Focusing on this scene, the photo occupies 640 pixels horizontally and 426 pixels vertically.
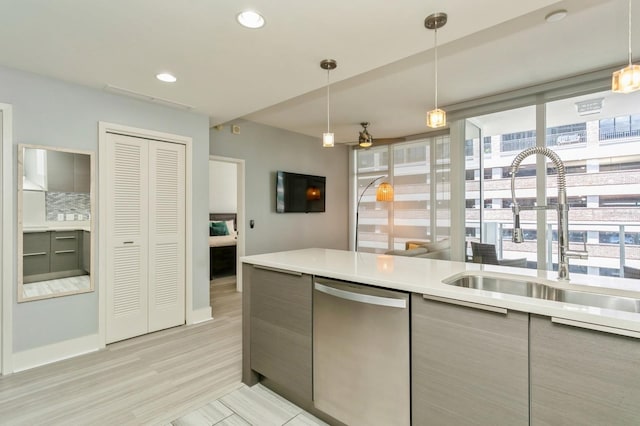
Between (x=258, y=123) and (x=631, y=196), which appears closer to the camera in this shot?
(x=631, y=196)

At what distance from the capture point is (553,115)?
11.5 ft

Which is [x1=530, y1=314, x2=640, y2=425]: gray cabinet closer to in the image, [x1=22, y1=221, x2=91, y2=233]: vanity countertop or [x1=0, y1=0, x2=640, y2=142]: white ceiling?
[x1=0, y1=0, x2=640, y2=142]: white ceiling

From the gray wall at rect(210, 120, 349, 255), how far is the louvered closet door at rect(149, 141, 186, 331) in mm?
973

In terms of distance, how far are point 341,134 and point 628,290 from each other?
470cm

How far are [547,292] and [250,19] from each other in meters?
2.24

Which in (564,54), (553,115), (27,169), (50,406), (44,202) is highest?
(564,54)

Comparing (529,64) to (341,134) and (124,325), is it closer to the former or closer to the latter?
(341,134)

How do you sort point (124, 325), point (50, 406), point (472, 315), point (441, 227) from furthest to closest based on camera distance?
point (441, 227), point (124, 325), point (50, 406), point (472, 315)

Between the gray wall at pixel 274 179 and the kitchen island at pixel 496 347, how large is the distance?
3015 mm

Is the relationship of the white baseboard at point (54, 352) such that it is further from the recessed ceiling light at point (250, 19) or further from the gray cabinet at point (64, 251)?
the recessed ceiling light at point (250, 19)

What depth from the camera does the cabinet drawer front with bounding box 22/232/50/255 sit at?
8.45 ft

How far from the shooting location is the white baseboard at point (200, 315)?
3590 mm

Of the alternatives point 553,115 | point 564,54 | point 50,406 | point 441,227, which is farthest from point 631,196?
point 50,406

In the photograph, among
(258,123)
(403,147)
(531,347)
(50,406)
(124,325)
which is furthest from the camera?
(403,147)
